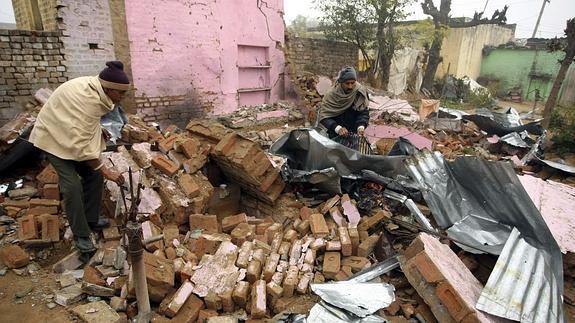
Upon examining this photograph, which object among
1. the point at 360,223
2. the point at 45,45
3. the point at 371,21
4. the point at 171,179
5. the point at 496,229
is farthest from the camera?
the point at 371,21

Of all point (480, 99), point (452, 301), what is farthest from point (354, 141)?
point (480, 99)

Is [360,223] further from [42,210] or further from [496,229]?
[42,210]

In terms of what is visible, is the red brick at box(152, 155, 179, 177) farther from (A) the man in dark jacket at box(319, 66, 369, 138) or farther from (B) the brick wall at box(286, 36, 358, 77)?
(B) the brick wall at box(286, 36, 358, 77)

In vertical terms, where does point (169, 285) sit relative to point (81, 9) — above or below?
below

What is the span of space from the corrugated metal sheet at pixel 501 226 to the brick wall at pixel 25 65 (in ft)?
18.9

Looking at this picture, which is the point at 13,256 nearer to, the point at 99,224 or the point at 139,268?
the point at 99,224

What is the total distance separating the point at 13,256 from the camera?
278 centimetres

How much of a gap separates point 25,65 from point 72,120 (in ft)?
11.7

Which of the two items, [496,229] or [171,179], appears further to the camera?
[171,179]

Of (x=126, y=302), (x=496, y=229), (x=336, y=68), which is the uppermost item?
(x=336, y=68)

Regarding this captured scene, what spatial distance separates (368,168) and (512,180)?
1.43 m

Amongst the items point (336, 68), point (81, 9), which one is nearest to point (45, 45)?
point (81, 9)

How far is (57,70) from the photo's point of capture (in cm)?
550

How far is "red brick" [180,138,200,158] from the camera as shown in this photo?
3971 millimetres
